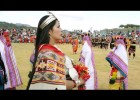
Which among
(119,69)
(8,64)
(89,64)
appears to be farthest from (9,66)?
(119,69)

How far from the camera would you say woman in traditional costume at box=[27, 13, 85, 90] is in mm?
3152

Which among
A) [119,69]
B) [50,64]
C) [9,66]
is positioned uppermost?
[50,64]

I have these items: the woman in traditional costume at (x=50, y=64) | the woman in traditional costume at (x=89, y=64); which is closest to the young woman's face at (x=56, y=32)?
the woman in traditional costume at (x=50, y=64)

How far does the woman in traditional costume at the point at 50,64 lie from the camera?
3.15 metres

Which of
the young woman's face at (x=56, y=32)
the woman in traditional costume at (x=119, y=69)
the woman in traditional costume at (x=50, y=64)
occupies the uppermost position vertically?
the young woman's face at (x=56, y=32)

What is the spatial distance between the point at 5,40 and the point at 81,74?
3308mm

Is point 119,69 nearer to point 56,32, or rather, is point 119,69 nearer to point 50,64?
point 56,32

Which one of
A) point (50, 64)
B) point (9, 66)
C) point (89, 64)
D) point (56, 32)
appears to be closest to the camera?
point (50, 64)

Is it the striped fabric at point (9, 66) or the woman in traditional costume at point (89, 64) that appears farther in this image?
the woman in traditional costume at point (89, 64)

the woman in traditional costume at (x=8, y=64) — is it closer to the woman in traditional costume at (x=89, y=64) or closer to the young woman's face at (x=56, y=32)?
the woman in traditional costume at (x=89, y=64)

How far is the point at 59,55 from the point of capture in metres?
3.23

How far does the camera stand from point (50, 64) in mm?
3158

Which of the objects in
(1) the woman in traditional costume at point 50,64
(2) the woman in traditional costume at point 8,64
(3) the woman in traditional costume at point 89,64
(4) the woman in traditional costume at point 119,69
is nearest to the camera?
(1) the woman in traditional costume at point 50,64
